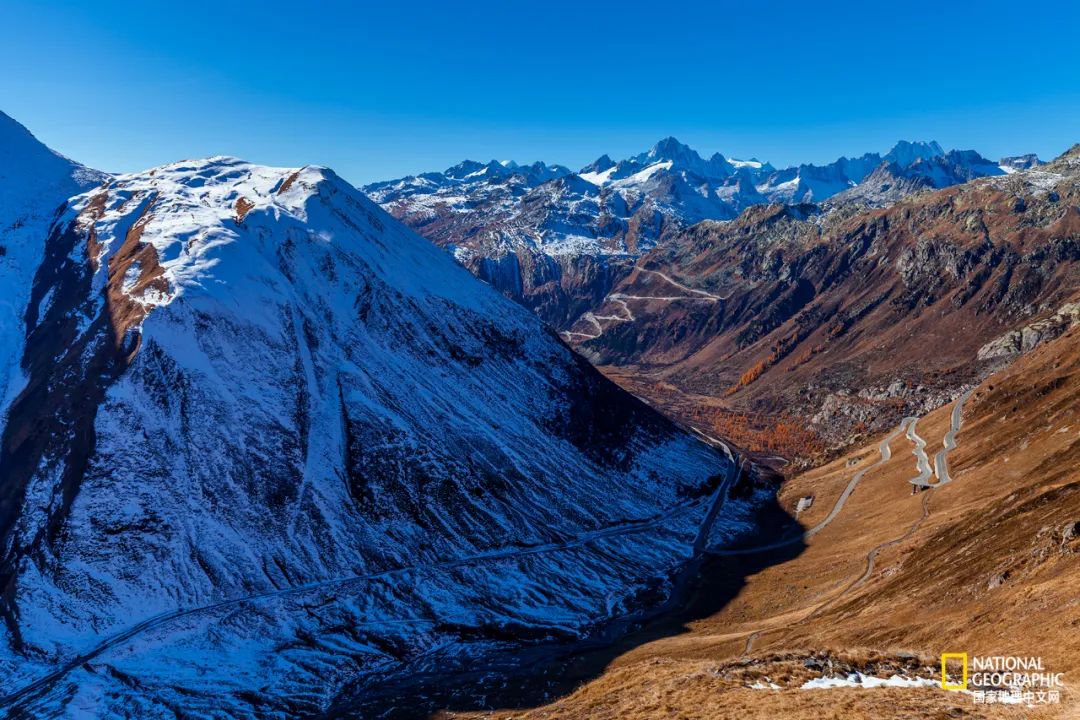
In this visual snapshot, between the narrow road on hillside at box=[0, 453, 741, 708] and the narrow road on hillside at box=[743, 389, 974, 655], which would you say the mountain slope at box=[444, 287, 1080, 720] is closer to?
the narrow road on hillside at box=[743, 389, 974, 655]

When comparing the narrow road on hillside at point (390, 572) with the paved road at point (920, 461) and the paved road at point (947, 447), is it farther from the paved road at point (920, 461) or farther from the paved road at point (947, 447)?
the paved road at point (947, 447)

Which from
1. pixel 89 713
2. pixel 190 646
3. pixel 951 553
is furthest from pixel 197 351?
pixel 951 553

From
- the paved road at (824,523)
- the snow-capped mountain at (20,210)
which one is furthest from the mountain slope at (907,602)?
the snow-capped mountain at (20,210)

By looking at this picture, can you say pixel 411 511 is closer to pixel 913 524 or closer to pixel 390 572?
pixel 390 572

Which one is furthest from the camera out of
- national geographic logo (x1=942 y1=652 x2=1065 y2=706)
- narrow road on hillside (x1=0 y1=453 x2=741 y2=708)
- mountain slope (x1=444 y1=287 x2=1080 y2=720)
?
narrow road on hillside (x1=0 y1=453 x2=741 y2=708)

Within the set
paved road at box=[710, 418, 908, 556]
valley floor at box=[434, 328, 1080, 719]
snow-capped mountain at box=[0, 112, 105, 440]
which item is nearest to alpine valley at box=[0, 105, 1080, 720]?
valley floor at box=[434, 328, 1080, 719]

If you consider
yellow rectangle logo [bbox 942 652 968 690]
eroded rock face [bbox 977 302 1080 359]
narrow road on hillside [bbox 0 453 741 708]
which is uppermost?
eroded rock face [bbox 977 302 1080 359]
